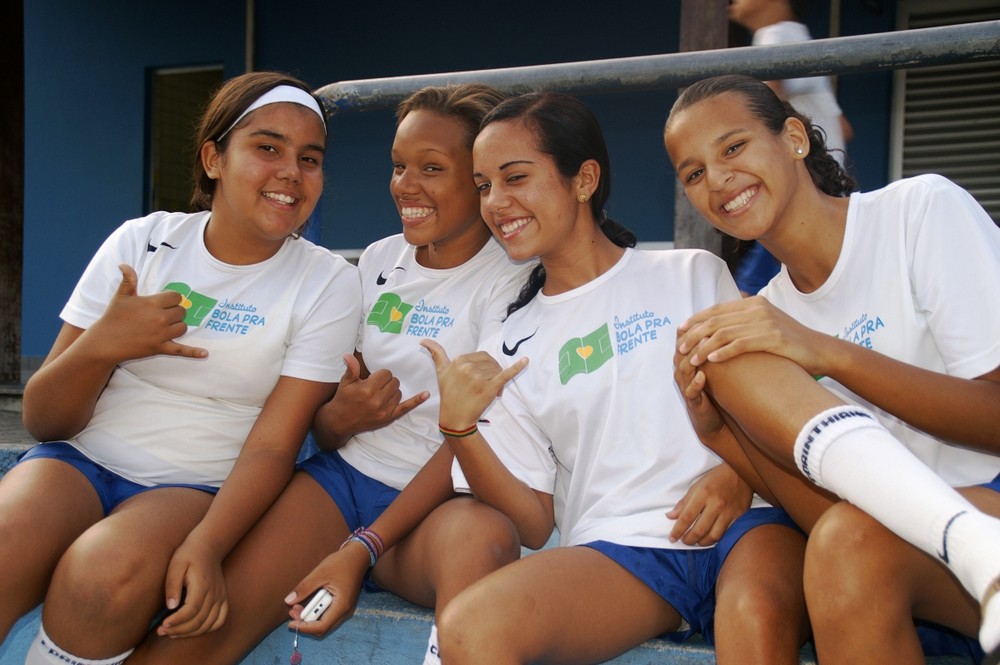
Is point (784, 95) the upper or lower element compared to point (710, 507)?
upper

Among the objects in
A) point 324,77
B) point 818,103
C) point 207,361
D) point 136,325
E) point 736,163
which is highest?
point 324,77

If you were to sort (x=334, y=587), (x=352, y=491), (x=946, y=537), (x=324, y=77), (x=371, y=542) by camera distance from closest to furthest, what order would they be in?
(x=946, y=537)
(x=334, y=587)
(x=371, y=542)
(x=352, y=491)
(x=324, y=77)

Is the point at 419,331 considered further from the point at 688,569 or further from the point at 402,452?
the point at 688,569

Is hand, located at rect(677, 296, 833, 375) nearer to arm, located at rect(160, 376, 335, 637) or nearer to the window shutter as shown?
arm, located at rect(160, 376, 335, 637)

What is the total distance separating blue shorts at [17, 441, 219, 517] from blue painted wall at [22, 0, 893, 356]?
11.1 ft

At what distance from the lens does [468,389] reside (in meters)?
1.85

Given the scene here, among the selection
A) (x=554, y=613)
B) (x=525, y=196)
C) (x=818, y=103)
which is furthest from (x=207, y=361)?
(x=818, y=103)

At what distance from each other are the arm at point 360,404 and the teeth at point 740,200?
0.75m

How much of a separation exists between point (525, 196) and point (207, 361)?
0.76 meters

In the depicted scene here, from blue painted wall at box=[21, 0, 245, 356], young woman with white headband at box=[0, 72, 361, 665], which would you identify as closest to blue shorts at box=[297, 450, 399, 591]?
young woman with white headband at box=[0, 72, 361, 665]

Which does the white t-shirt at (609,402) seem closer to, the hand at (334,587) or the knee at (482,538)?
the knee at (482,538)

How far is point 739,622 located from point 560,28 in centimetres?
492

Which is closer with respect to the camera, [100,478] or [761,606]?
[761,606]

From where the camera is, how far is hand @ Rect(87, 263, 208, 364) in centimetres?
195
